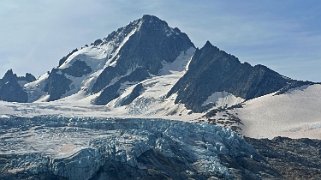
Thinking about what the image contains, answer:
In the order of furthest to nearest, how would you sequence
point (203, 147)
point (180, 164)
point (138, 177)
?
point (203, 147) → point (180, 164) → point (138, 177)

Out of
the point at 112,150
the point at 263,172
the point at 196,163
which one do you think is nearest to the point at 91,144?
the point at 112,150

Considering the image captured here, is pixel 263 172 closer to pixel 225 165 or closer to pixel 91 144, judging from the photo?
pixel 225 165

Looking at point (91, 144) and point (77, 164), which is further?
point (91, 144)

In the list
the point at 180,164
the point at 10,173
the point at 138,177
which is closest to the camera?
the point at 10,173

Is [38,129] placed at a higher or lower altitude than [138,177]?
higher

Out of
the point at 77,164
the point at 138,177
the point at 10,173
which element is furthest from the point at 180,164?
the point at 10,173

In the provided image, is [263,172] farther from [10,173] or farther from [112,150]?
[10,173]
